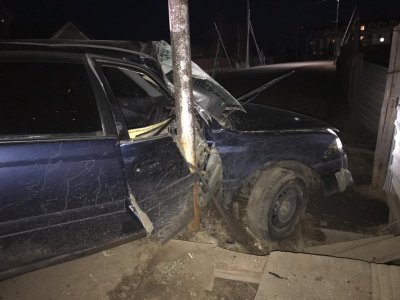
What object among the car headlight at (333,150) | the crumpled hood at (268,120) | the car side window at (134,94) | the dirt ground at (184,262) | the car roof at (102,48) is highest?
the car roof at (102,48)

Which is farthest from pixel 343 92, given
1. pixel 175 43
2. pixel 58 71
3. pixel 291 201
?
pixel 58 71

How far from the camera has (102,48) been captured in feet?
9.06

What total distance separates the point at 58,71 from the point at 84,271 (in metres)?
1.57

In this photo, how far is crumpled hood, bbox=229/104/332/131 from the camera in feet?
10.8

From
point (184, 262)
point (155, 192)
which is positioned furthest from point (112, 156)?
point (184, 262)

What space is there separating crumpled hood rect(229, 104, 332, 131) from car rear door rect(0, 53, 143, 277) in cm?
129

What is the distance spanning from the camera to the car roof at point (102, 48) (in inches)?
96.2

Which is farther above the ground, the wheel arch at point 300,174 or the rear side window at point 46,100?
the rear side window at point 46,100

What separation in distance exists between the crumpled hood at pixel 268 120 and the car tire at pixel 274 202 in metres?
0.45

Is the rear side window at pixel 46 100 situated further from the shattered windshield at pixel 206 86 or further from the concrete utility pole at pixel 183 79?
the shattered windshield at pixel 206 86

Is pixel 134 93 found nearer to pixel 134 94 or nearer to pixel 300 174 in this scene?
pixel 134 94

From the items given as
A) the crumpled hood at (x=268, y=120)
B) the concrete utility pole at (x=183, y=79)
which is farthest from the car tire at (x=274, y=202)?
the concrete utility pole at (x=183, y=79)

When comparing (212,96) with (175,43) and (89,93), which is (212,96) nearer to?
(175,43)

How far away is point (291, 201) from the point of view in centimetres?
354
